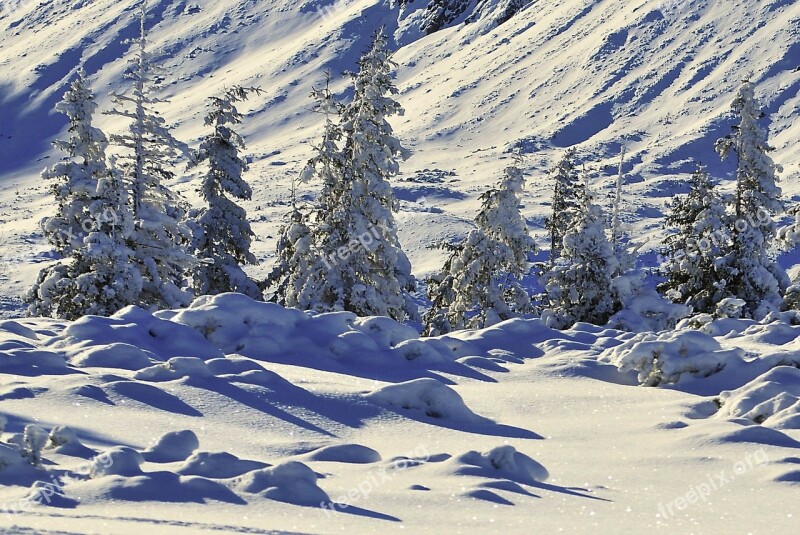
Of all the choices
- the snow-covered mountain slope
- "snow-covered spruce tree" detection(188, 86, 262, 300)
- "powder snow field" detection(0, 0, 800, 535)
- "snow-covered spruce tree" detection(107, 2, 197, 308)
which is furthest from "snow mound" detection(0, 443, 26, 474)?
the snow-covered mountain slope

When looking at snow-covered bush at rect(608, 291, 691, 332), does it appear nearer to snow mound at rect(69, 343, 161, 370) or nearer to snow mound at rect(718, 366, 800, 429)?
snow mound at rect(718, 366, 800, 429)

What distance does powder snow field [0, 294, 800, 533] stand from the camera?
577 centimetres

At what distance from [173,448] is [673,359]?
21.4ft

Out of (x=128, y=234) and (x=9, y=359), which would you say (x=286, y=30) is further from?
(x=9, y=359)

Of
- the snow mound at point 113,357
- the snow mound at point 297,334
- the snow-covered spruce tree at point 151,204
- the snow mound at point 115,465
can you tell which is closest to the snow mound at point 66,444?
the snow mound at point 115,465

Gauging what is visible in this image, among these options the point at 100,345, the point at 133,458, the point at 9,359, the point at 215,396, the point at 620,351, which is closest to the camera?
the point at 133,458

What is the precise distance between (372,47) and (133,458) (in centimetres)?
1851

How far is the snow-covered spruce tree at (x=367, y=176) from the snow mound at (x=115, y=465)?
683 inches

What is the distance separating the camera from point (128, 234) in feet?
66.2

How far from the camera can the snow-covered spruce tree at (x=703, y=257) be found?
25.1m

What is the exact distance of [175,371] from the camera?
970cm

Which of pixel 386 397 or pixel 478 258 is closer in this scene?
pixel 386 397

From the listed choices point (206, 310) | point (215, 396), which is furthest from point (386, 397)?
point (206, 310)

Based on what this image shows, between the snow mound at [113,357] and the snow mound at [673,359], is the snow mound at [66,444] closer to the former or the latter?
the snow mound at [113,357]
